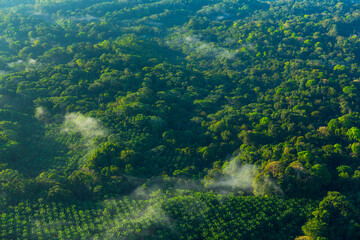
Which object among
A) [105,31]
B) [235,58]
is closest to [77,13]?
[105,31]

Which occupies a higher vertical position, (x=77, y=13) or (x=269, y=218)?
(x=77, y=13)

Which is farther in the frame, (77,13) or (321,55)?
(77,13)

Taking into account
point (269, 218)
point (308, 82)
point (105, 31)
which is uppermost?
point (105, 31)

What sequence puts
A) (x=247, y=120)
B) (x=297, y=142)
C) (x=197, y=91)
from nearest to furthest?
(x=297, y=142) < (x=247, y=120) < (x=197, y=91)

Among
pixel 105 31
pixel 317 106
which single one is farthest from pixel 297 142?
pixel 105 31

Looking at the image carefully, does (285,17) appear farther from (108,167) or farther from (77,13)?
(108,167)

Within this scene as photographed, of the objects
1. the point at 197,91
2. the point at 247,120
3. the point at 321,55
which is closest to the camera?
the point at 247,120

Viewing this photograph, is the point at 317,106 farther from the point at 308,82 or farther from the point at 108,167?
the point at 108,167
